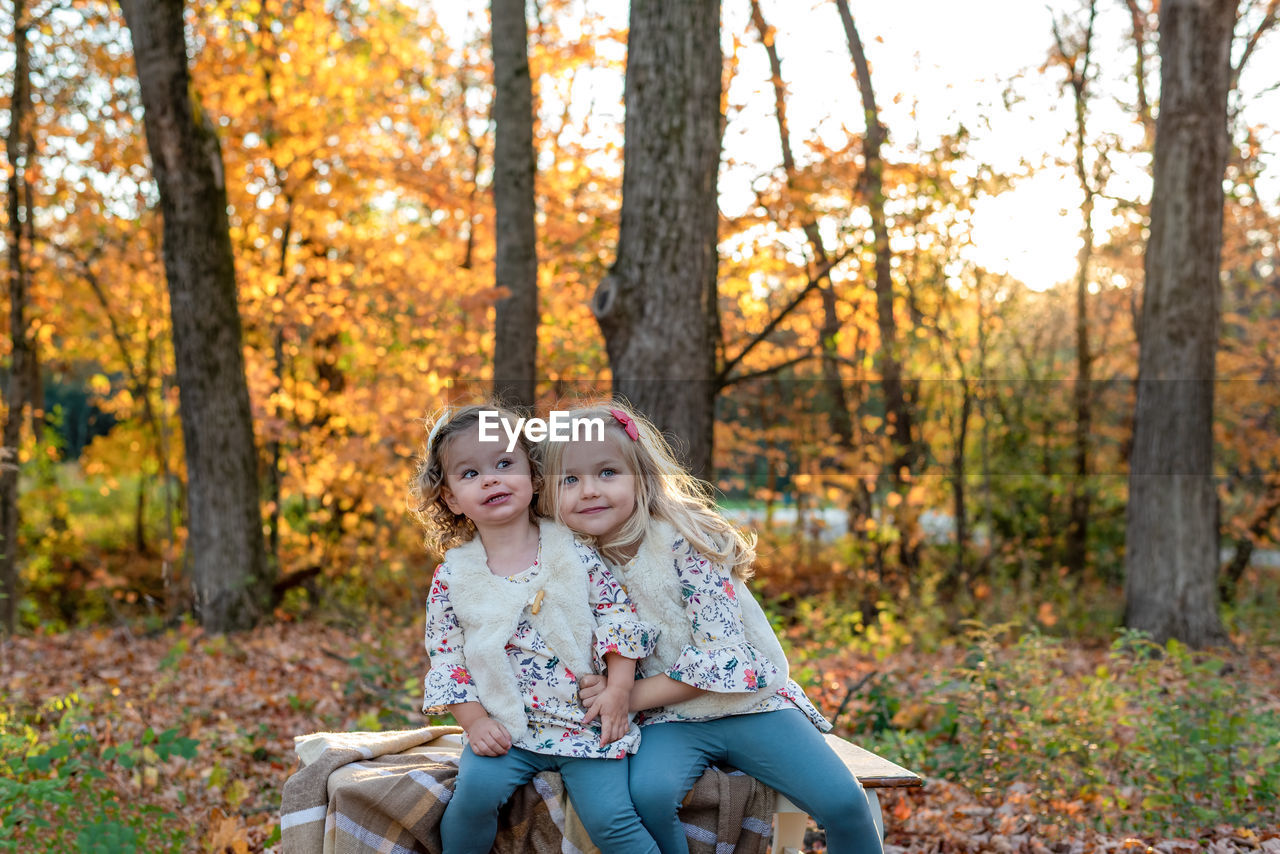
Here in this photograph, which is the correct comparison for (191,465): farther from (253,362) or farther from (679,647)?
(679,647)

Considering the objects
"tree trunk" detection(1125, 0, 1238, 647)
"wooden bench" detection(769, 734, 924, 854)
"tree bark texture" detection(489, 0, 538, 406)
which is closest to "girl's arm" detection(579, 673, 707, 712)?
"wooden bench" detection(769, 734, 924, 854)

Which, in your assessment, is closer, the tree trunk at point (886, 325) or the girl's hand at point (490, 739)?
the girl's hand at point (490, 739)

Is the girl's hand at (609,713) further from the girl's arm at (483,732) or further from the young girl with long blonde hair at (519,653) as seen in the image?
the girl's arm at (483,732)

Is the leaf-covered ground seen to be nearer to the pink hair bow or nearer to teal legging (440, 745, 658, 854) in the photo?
teal legging (440, 745, 658, 854)

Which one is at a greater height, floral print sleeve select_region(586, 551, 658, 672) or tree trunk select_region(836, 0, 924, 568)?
tree trunk select_region(836, 0, 924, 568)

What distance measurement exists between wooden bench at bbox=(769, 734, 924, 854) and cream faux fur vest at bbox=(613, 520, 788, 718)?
0.99ft

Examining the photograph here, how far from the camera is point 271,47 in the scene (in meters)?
9.36

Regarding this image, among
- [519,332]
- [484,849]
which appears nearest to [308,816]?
[484,849]

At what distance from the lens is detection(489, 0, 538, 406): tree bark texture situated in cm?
650

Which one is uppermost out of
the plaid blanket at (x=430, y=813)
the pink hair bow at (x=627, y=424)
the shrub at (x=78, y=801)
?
the pink hair bow at (x=627, y=424)

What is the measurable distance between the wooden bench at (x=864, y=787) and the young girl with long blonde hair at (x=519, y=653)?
0.45 m

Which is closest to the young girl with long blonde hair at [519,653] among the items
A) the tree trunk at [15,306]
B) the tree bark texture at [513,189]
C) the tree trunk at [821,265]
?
the tree bark texture at [513,189]

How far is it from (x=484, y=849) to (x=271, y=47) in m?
8.81

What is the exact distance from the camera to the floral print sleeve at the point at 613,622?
2.62 metres
